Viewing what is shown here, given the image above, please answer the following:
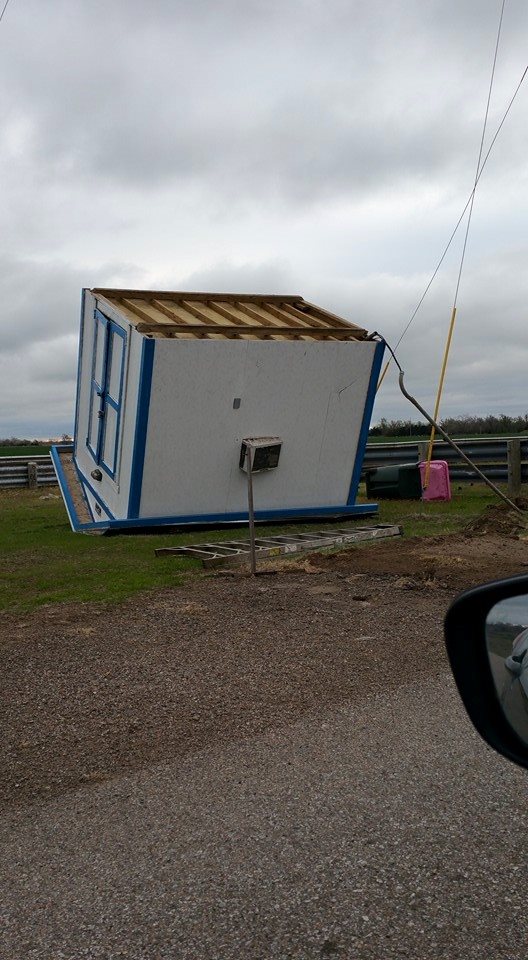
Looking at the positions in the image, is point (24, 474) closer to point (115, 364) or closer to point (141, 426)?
point (115, 364)

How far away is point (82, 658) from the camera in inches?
244

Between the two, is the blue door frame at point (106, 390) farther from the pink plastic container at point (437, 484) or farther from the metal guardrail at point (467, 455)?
the metal guardrail at point (467, 455)

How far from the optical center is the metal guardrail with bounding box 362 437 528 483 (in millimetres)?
18438

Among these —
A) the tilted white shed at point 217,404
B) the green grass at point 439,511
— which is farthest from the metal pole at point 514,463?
the tilted white shed at point 217,404

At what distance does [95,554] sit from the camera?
11.7m

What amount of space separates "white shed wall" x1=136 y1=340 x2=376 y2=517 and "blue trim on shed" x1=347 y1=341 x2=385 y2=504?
8 cm

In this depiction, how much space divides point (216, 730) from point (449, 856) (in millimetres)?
1739

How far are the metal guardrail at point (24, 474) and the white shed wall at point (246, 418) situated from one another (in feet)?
46.2

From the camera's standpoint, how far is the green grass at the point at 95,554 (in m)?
8.90

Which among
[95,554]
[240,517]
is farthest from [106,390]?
[95,554]

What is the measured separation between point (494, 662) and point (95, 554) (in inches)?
401

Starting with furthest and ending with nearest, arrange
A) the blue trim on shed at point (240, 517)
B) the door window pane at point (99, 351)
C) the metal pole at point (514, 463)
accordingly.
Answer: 1. the metal pole at point (514, 463)
2. the door window pane at point (99, 351)
3. the blue trim on shed at point (240, 517)

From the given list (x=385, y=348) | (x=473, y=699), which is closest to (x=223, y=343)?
(x=385, y=348)

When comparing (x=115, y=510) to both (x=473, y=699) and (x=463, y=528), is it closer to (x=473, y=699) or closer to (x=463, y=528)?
(x=463, y=528)
